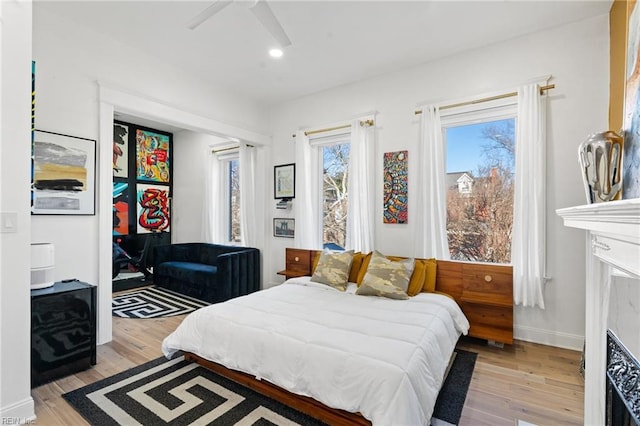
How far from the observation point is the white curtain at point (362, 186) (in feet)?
12.7

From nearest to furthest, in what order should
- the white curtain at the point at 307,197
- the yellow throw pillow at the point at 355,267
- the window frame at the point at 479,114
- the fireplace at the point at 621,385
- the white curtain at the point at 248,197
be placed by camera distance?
the fireplace at the point at 621,385 < the window frame at the point at 479,114 < the yellow throw pillow at the point at 355,267 < the white curtain at the point at 307,197 < the white curtain at the point at 248,197

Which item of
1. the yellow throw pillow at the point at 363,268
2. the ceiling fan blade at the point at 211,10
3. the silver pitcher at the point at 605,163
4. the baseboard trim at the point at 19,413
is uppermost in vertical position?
the ceiling fan blade at the point at 211,10

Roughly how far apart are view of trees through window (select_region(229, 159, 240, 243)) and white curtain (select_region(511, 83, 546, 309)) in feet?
14.3

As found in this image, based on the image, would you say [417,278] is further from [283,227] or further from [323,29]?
[323,29]

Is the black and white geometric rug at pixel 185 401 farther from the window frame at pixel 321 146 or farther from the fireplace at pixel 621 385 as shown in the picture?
the window frame at pixel 321 146

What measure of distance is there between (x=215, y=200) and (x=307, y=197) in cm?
217

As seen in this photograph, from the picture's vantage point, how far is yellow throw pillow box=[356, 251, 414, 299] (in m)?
2.96

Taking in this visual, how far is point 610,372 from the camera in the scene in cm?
149

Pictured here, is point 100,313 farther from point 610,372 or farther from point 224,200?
point 610,372

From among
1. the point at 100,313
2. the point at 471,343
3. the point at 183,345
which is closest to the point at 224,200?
the point at 100,313

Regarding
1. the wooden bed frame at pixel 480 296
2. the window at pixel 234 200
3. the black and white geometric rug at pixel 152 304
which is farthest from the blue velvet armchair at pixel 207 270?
the wooden bed frame at pixel 480 296

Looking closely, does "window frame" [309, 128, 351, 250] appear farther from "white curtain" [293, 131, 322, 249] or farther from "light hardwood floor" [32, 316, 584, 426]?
"light hardwood floor" [32, 316, 584, 426]

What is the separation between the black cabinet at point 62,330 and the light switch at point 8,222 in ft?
2.30

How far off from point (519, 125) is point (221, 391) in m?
3.52
